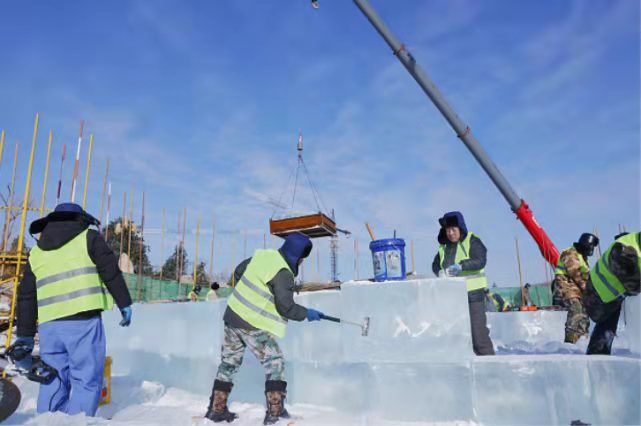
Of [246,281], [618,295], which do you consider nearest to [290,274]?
[246,281]

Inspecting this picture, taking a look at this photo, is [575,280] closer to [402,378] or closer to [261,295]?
[402,378]

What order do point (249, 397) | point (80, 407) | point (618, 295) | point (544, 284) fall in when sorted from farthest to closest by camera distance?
point (544, 284) → point (249, 397) → point (618, 295) → point (80, 407)

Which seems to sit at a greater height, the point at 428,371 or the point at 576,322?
the point at 576,322

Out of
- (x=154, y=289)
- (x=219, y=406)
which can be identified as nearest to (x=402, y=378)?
(x=219, y=406)

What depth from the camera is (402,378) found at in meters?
3.11

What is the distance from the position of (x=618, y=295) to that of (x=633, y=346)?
1.71 feet

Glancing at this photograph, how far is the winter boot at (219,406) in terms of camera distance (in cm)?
316

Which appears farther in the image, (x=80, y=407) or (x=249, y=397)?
(x=249, y=397)

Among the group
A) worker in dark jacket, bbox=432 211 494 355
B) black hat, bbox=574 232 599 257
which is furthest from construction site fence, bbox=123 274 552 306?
worker in dark jacket, bbox=432 211 494 355

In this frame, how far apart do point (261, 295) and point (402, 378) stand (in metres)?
1.13

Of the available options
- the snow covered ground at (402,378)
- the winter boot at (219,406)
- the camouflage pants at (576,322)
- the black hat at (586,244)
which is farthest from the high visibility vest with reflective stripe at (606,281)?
the winter boot at (219,406)

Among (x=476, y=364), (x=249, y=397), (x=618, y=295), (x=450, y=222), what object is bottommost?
(x=249, y=397)

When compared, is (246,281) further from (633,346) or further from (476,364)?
(633,346)

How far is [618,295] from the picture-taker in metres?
3.25
